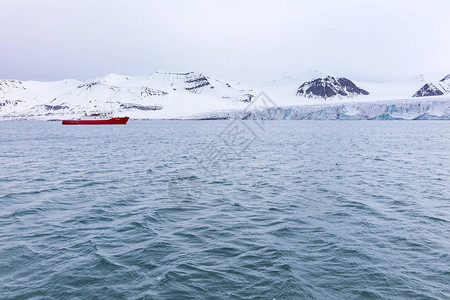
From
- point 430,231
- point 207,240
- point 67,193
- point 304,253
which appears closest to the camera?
point 304,253

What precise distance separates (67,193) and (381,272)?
645 inches

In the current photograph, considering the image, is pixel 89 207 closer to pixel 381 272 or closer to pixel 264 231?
pixel 264 231

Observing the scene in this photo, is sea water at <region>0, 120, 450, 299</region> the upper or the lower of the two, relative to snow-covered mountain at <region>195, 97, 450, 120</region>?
lower

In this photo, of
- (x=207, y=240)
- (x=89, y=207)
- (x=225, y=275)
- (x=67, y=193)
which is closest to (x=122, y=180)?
(x=67, y=193)

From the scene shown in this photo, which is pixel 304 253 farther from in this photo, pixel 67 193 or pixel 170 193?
pixel 67 193

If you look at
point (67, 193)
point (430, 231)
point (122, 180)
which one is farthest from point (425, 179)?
point (67, 193)

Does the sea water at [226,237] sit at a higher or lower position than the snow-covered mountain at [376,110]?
lower

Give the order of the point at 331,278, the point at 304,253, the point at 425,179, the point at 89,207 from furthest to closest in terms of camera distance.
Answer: the point at 425,179
the point at 89,207
the point at 304,253
the point at 331,278

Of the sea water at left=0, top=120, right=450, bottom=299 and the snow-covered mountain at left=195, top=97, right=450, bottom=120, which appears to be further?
the snow-covered mountain at left=195, top=97, right=450, bottom=120

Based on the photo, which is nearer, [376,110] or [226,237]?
[226,237]

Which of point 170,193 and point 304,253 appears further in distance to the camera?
point 170,193

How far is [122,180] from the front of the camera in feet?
71.8

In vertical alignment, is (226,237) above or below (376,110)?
below

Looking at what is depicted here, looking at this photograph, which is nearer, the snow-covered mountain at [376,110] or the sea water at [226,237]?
the sea water at [226,237]
